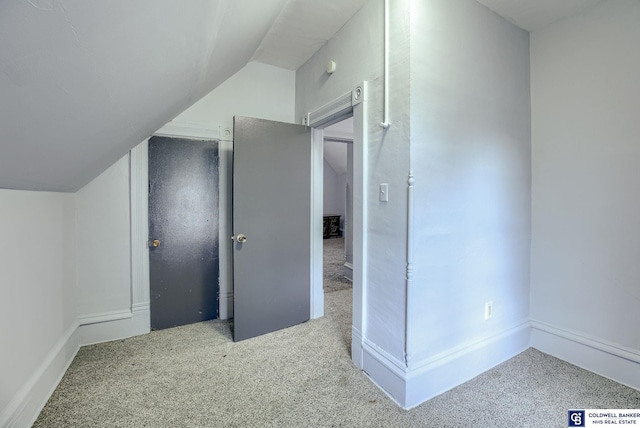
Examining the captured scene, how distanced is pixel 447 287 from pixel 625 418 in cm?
110

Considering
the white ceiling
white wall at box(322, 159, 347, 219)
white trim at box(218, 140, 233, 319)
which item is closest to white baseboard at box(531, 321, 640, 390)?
white trim at box(218, 140, 233, 319)

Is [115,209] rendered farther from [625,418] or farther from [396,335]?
[625,418]

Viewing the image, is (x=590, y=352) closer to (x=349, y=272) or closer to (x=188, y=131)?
(x=349, y=272)

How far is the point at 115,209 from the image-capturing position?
2346mm

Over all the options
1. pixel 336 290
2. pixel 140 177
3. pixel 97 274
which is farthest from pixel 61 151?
pixel 336 290

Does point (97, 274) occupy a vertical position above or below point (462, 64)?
below

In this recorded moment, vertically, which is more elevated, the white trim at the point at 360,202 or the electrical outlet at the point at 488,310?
the white trim at the point at 360,202

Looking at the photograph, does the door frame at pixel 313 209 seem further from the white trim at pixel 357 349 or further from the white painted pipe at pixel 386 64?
the white painted pipe at pixel 386 64

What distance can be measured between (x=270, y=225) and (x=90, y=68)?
177 centimetres

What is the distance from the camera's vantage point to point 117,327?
2361mm

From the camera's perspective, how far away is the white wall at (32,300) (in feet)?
4.34

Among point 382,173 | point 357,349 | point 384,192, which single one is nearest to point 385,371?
point 357,349

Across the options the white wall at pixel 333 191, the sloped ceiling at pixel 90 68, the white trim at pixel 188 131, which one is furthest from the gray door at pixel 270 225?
the white wall at pixel 333 191

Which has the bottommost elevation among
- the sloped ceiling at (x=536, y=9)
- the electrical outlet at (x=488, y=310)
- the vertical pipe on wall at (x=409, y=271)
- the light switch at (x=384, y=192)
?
the electrical outlet at (x=488, y=310)
